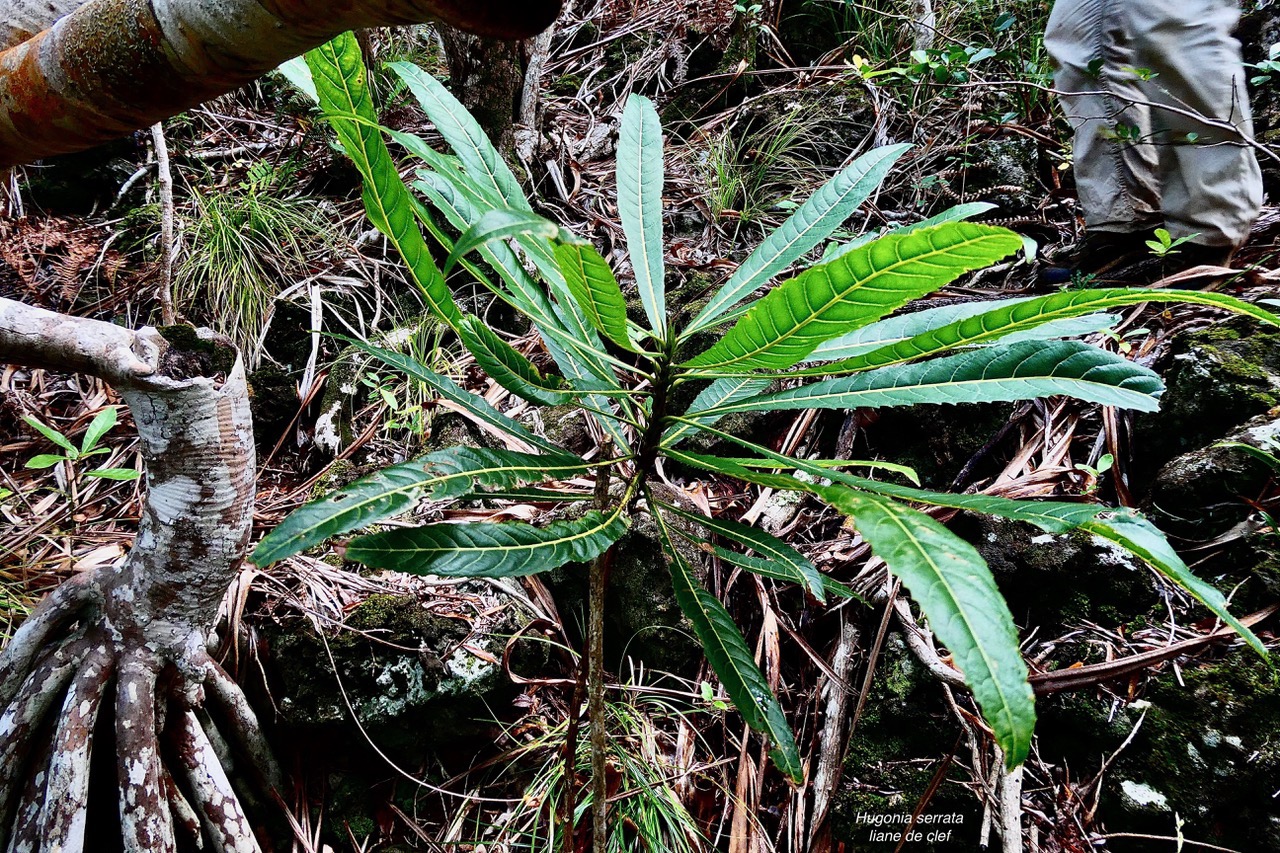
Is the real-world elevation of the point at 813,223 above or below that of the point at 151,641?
above

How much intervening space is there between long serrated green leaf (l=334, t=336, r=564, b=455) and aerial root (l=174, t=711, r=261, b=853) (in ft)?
3.45

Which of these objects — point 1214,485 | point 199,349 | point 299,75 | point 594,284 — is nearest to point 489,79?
point 199,349

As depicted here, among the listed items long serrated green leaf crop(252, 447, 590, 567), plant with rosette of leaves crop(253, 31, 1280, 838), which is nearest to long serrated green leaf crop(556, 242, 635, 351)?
plant with rosette of leaves crop(253, 31, 1280, 838)

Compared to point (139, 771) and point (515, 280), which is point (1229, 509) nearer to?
point (515, 280)

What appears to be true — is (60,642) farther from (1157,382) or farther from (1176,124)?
(1176,124)

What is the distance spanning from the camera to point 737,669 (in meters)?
0.94

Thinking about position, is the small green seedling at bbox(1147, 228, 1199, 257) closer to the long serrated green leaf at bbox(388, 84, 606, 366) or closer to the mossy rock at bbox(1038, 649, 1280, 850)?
the mossy rock at bbox(1038, 649, 1280, 850)

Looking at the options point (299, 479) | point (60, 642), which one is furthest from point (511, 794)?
point (299, 479)

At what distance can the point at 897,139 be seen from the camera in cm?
339

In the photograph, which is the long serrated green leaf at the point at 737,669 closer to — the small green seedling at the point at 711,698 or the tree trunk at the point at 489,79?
the small green seedling at the point at 711,698

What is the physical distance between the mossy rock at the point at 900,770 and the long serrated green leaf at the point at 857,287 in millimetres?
1046

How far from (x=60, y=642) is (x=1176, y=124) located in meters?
3.47

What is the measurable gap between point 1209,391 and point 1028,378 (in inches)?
48.6

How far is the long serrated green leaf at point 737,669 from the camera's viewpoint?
2.95ft
